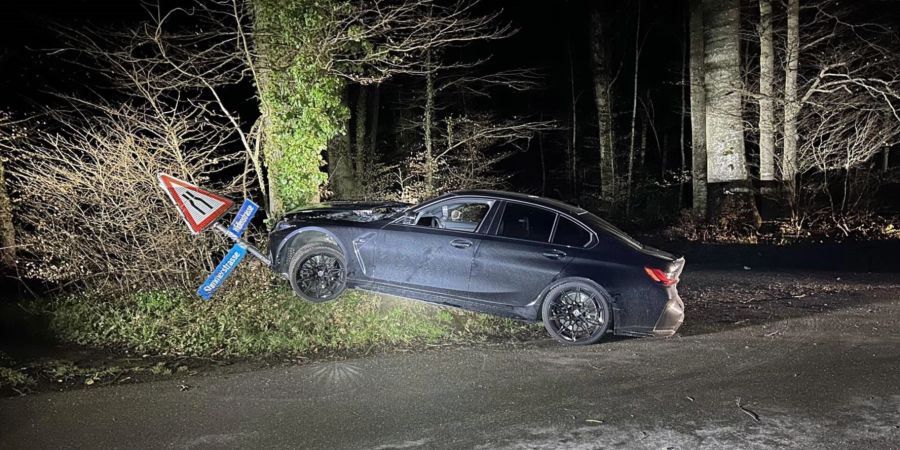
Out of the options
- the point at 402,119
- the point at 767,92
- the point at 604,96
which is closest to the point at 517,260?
the point at 767,92

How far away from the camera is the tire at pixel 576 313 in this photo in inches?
298

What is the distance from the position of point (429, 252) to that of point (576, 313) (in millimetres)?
1823

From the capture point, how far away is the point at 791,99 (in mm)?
17266

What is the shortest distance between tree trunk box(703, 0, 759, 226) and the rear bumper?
10451 mm

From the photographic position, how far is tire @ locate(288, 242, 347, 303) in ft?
27.5

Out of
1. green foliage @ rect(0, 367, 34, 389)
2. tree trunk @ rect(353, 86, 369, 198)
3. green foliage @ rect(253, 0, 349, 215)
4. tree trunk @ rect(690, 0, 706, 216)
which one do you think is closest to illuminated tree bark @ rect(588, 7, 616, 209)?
tree trunk @ rect(690, 0, 706, 216)

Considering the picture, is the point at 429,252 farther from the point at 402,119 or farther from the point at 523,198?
the point at 402,119

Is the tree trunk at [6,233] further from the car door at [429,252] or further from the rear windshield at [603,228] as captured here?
the rear windshield at [603,228]

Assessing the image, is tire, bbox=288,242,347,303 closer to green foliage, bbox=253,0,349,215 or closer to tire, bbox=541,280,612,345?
green foliage, bbox=253,0,349,215

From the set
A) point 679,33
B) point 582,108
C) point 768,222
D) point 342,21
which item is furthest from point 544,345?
point 582,108

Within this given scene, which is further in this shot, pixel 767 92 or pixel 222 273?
pixel 767 92

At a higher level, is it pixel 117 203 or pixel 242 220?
pixel 117 203

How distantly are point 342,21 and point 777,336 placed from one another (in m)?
7.12

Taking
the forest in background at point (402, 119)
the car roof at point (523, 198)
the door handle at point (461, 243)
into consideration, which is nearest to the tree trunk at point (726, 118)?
the forest in background at point (402, 119)
